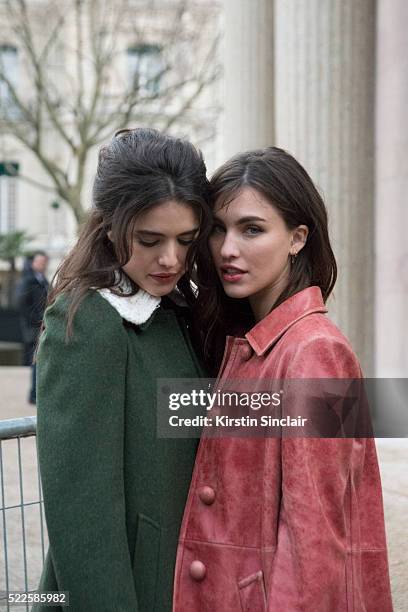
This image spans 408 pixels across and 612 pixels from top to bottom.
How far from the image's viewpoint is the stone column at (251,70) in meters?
6.75

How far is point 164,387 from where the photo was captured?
1936mm

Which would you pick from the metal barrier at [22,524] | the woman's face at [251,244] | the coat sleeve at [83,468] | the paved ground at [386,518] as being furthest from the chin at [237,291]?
the paved ground at [386,518]

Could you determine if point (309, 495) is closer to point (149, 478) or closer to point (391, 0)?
point (149, 478)

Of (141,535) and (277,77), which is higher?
(277,77)

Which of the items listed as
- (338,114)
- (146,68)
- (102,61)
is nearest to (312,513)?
(338,114)

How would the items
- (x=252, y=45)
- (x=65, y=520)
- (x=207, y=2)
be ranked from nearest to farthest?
(x=65, y=520), (x=252, y=45), (x=207, y=2)

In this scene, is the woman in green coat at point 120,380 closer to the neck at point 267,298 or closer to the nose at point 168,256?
the nose at point 168,256

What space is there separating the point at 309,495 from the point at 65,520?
0.52 meters

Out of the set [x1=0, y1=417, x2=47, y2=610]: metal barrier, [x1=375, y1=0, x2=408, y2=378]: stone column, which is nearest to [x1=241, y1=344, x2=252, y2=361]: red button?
[x1=0, y1=417, x2=47, y2=610]: metal barrier

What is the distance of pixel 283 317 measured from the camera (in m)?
1.90

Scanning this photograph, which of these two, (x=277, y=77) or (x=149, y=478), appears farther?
(x=277, y=77)

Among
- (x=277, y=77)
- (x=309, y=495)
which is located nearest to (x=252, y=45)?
(x=277, y=77)

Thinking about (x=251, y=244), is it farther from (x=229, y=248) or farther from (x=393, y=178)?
(x=393, y=178)

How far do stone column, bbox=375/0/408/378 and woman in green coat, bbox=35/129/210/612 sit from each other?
4.25m
